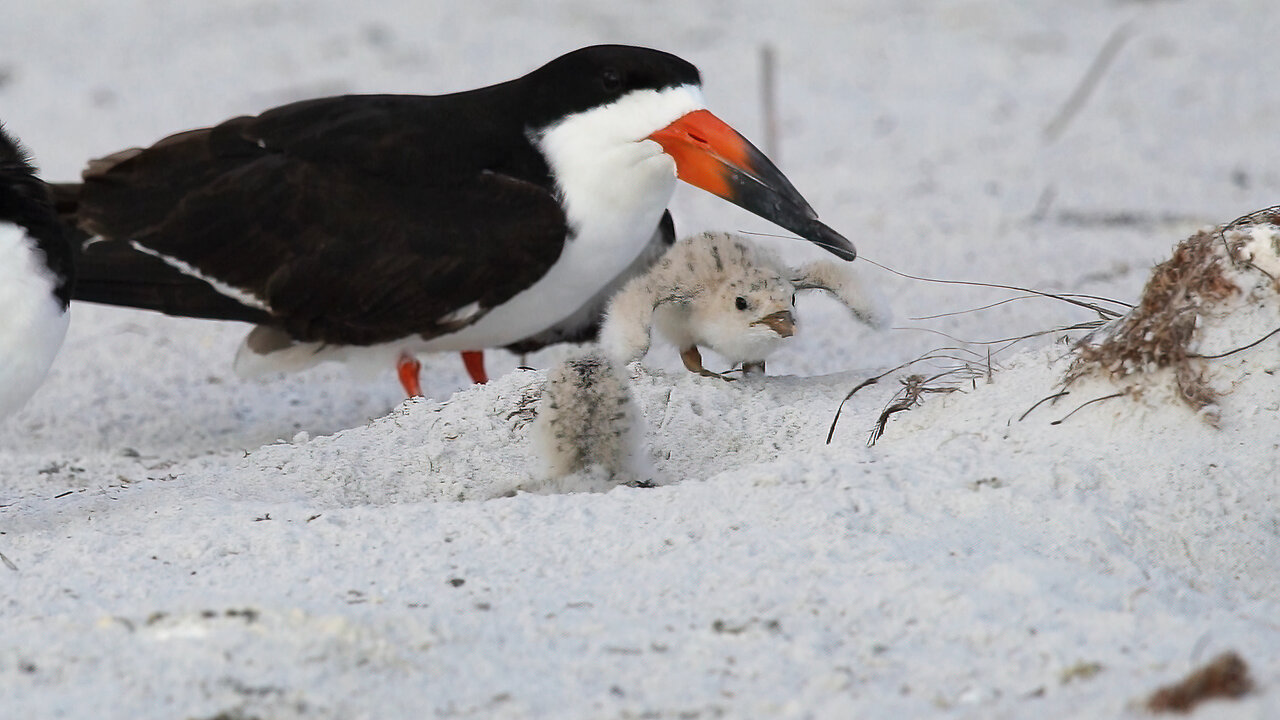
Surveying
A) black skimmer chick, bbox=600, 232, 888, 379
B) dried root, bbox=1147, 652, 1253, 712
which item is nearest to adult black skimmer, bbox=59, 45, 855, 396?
black skimmer chick, bbox=600, 232, 888, 379

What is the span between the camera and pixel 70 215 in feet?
13.8

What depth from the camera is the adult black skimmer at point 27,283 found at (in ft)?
9.00

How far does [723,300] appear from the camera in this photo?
3.45 m

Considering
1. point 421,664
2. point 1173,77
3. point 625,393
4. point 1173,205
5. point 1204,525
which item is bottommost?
point 421,664

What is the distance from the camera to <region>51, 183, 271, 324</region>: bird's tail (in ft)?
13.1

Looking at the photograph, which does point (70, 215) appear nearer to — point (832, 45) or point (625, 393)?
point (625, 393)

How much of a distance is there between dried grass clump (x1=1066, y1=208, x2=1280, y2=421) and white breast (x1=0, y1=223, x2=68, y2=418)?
5.99 ft

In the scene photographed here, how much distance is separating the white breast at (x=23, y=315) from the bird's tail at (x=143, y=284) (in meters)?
1.16

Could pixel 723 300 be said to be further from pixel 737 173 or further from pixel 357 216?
pixel 357 216

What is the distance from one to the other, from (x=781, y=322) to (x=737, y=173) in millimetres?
555

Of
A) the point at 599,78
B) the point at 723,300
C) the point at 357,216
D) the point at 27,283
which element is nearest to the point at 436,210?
the point at 357,216

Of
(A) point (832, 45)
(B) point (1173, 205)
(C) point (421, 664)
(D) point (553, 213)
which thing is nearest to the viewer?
(C) point (421, 664)

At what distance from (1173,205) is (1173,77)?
1.78m

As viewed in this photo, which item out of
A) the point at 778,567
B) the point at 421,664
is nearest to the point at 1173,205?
the point at 778,567
